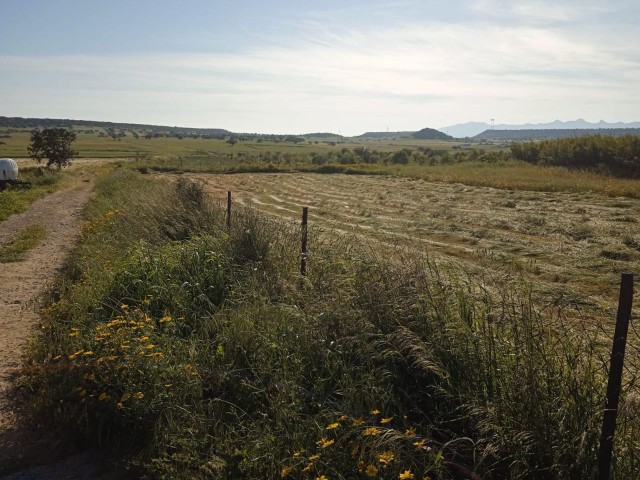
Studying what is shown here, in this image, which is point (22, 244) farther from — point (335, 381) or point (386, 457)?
point (386, 457)

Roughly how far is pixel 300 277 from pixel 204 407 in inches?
85.6

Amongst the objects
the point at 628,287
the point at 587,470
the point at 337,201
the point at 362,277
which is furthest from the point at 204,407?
the point at 337,201

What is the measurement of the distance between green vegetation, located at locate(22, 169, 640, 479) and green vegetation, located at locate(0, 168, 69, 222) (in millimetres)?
18943

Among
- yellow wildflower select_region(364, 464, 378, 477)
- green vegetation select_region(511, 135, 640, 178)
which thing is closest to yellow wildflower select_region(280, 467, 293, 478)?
yellow wildflower select_region(364, 464, 378, 477)

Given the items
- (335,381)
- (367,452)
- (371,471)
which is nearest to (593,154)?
(335,381)

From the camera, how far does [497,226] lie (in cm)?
1834

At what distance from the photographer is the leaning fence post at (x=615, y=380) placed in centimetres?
330

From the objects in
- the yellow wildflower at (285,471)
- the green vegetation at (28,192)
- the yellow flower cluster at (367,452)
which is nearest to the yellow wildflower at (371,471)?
the yellow flower cluster at (367,452)

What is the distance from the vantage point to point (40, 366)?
5.70 m

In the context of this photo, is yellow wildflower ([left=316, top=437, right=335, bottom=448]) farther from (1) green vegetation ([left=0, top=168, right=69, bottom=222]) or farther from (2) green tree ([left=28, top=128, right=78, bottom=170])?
(2) green tree ([left=28, top=128, right=78, bottom=170])

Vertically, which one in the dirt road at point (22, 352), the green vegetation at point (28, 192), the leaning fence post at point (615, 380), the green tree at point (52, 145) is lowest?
the dirt road at point (22, 352)

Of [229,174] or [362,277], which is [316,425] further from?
[229,174]

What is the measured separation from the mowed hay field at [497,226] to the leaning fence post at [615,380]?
153 centimetres

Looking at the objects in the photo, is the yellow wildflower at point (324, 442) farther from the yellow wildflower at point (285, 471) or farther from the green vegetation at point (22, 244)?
the green vegetation at point (22, 244)
